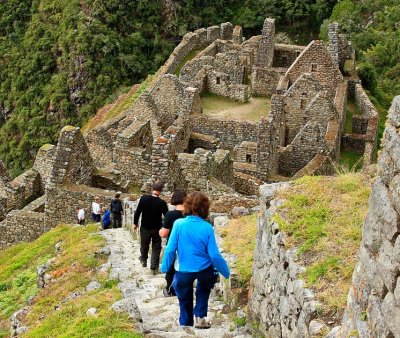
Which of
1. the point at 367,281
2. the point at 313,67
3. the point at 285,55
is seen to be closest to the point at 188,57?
the point at 285,55

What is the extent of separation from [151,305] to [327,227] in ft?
10.1

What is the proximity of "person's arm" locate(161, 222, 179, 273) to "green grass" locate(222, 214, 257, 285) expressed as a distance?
1.38 meters

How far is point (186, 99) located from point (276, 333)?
62.3 feet

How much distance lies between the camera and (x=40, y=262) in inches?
581

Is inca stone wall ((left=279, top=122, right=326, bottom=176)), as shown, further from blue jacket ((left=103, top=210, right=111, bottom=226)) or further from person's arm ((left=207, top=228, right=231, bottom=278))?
person's arm ((left=207, top=228, right=231, bottom=278))

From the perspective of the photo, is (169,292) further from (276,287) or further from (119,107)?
(119,107)

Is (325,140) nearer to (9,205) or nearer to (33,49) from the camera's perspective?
(9,205)

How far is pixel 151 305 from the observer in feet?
31.2

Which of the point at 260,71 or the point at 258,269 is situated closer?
the point at 258,269

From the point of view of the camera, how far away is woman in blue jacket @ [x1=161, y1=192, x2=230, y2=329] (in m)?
8.02

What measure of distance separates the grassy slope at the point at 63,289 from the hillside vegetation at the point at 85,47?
141ft

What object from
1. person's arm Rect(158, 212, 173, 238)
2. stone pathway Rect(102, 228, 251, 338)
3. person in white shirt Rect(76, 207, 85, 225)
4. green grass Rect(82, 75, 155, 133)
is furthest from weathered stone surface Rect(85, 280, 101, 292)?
green grass Rect(82, 75, 155, 133)

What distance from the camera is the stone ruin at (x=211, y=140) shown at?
17.8 metres

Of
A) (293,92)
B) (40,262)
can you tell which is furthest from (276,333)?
(293,92)
